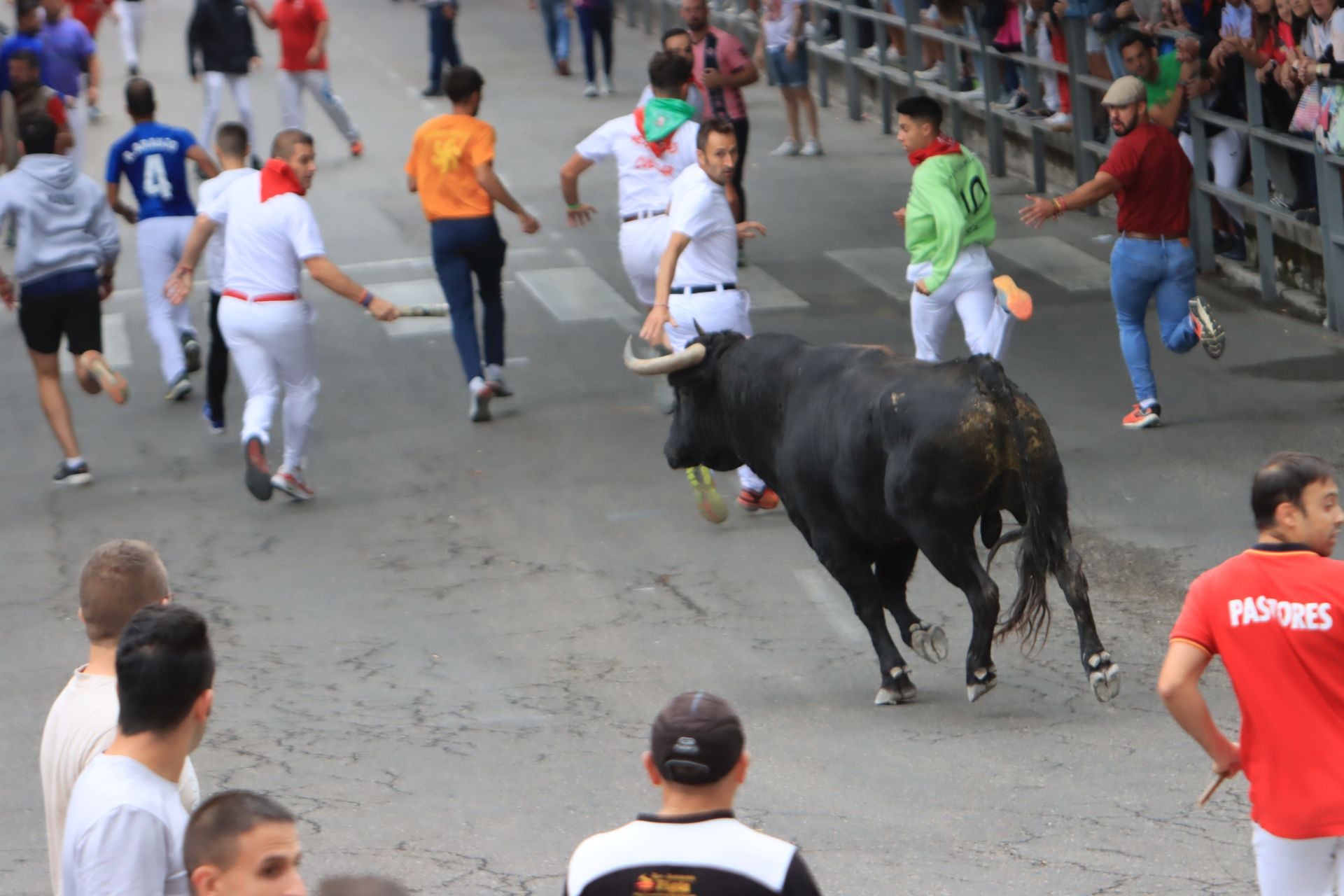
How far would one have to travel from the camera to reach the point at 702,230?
961cm

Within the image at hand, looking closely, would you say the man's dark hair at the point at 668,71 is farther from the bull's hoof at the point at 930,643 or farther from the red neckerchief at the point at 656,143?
the bull's hoof at the point at 930,643

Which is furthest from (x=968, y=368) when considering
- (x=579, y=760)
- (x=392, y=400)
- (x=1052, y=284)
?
(x=1052, y=284)

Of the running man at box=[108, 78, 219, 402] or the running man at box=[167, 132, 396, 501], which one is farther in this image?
the running man at box=[108, 78, 219, 402]

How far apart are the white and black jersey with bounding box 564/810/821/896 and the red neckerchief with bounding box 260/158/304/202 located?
762cm

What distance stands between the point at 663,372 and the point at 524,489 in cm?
289

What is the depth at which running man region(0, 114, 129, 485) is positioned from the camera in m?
11.0

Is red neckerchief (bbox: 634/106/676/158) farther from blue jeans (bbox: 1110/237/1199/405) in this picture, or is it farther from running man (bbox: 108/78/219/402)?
running man (bbox: 108/78/219/402)

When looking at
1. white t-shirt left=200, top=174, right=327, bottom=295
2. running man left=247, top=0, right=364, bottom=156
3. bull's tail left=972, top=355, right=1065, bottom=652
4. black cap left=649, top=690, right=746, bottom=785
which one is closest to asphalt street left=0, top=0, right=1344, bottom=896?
bull's tail left=972, top=355, right=1065, bottom=652

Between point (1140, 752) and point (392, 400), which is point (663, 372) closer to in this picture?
point (1140, 752)

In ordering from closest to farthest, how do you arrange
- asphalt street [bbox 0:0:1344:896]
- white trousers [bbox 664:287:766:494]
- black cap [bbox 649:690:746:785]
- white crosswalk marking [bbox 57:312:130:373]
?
black cap [bbox 649:690:746:785]
asphalt street [bbox 0:0:1344:896]
white trousers [bbox 664:287:766:494]
white crosswalk marking [bbox 57:312:130:373]

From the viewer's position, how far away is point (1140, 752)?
22.0ft

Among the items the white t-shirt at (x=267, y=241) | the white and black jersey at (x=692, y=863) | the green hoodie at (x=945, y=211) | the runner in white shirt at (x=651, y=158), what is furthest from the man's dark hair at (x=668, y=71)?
the white and black jersey at (x=692, y=863)

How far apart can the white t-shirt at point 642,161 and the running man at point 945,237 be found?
181cm

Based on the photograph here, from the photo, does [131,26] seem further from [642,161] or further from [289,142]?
[289,142]
